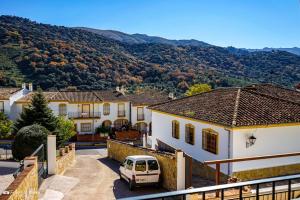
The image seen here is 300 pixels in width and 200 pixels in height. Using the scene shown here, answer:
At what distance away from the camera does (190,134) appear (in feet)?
67.1

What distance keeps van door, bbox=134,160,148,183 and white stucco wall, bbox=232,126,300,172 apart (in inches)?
158

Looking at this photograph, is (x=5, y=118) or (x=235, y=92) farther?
(x=5, y=118)

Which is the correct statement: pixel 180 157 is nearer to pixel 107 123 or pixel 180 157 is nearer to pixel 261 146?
pixel 261 146

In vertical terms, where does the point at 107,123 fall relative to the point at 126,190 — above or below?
below

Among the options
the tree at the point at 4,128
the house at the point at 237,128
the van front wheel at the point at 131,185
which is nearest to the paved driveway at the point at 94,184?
the van front wheel at the point at 131,185

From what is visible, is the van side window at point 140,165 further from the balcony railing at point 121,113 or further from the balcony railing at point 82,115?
the balcony railing at point 121,113

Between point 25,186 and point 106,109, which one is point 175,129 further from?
point 106,109

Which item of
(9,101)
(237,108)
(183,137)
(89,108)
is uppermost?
(237,108)

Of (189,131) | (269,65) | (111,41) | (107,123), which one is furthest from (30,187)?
(111,41)

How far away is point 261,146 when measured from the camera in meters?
16.6

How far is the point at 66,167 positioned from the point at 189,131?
24.9 ft

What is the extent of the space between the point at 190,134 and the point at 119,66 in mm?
61044

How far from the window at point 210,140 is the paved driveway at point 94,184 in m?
3.63

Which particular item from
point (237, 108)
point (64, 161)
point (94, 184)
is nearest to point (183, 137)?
point (237, 108)
